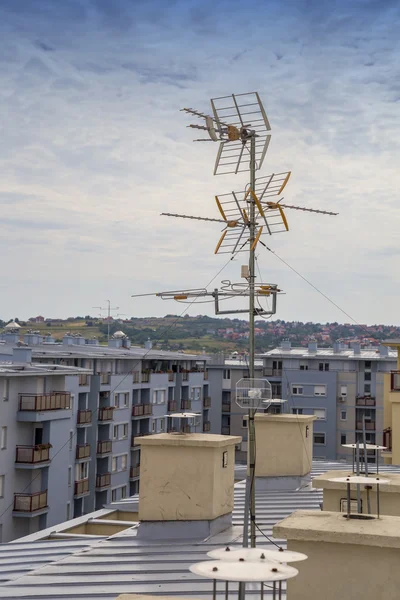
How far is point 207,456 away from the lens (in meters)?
15.9

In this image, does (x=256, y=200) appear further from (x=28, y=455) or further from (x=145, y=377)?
(x=145, y=377)

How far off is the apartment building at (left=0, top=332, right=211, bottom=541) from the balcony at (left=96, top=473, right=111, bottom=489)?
2.9 inches

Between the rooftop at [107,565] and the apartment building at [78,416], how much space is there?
1665 cm

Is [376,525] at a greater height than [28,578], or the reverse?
[376,525]

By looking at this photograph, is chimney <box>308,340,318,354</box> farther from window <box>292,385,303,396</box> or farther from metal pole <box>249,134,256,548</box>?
metal pole <box>249,134,256,548</box>

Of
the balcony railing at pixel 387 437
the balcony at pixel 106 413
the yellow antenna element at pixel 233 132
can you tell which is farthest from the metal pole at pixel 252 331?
the balcony at pixel 106 413

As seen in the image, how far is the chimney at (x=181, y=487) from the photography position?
15.9 meters

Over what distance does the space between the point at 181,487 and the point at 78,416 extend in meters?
42.6

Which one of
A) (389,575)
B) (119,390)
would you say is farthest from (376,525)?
(119,390)

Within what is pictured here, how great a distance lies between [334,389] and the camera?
90438mm

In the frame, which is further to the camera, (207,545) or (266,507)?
(266,507)

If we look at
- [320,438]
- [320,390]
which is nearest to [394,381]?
[320,438]

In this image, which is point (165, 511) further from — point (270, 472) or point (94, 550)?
point (270, 472)

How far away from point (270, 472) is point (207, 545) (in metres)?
8.22
